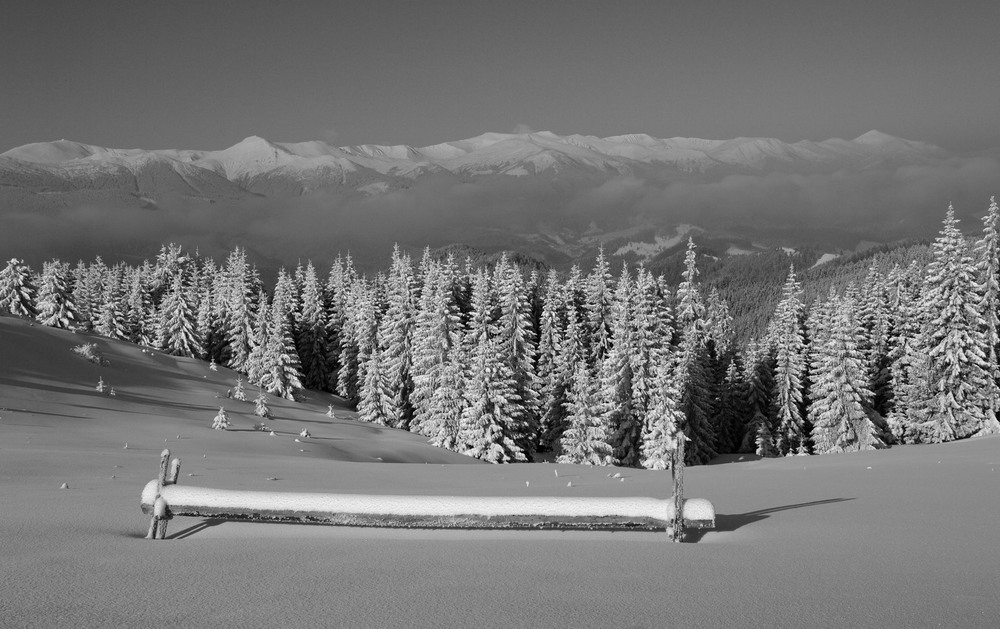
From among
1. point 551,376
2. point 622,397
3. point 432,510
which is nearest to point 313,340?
point 551,376

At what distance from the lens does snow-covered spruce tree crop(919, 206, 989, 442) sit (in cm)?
3912

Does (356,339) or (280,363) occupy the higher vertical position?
(356,339)

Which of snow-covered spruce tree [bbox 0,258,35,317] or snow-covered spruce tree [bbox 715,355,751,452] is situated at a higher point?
snow-covered spruce tree [bbox 0,258,35,317]

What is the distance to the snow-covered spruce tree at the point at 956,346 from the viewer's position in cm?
3912

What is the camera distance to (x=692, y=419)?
1859 inches

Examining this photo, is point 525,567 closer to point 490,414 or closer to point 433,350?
point 490,414

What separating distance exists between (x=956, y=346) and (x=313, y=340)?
60.9m

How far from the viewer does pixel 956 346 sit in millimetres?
39406

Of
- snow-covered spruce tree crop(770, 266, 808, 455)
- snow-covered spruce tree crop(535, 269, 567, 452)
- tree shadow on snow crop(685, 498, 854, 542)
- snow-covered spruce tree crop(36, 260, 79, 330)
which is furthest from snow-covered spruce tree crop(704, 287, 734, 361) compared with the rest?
snow-covered spruce tree crop(36, 260, 79, 330)

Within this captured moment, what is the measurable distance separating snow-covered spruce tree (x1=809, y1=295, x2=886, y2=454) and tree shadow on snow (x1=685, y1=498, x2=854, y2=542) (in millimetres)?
38307

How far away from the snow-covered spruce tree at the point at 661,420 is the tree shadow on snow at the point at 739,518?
102 feet

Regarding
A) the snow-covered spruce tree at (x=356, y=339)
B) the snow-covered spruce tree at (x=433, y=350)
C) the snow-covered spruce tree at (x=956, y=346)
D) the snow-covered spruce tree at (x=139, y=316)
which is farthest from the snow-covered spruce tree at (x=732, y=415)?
the snow-covered spruce tree at (x=139, y=316)

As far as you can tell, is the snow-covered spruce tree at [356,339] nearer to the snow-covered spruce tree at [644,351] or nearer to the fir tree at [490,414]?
the fir tree at [490,414]

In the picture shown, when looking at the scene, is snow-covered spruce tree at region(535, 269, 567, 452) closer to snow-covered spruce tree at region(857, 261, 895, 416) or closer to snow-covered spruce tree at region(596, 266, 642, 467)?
snow-covered spruce tree at region(596, 266, 642, 467)
